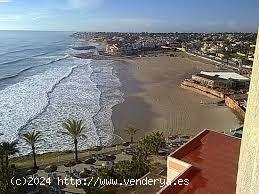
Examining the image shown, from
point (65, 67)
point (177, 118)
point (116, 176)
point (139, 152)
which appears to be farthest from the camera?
point (65, 67)

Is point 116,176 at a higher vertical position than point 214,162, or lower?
lower

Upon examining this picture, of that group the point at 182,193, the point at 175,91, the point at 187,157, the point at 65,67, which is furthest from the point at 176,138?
the point at 65,67

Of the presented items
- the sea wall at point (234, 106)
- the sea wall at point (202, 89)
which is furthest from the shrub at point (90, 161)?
the sea wall at point (202, 89)

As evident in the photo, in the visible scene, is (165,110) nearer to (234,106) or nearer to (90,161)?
(234,106)

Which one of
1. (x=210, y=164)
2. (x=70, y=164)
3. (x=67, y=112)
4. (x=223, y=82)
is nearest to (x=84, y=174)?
(x=70, y=164)

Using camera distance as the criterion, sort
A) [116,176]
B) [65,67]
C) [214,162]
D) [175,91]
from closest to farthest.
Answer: [214,162] < [116,176] < [175,91] < [65,67]

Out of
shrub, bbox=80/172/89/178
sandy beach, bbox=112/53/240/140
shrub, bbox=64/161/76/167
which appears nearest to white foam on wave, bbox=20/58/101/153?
sandy beach, bbox=112/53/240/140

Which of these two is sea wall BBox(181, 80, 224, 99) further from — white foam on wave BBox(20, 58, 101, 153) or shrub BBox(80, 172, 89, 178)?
shrub BBox(80, 172, 89, 178)

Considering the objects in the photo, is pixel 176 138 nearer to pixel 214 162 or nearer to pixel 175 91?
pixel 214 162
